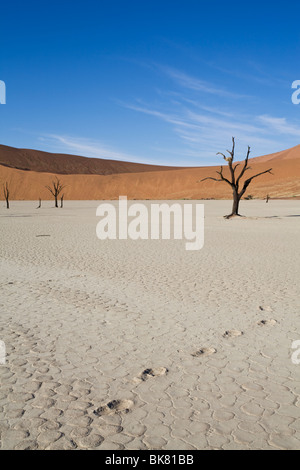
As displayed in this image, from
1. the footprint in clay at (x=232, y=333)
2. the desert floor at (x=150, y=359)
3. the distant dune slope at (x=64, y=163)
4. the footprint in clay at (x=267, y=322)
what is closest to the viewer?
the desert floor at (x=150, y=359)

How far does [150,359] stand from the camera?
488 centimetres

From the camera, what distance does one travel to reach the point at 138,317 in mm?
6598

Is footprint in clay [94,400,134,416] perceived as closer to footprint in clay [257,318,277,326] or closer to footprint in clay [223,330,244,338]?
footprint in clay [223,330,244,338]

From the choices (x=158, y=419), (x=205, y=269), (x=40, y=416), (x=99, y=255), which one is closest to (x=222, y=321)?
(x=158, y=419)

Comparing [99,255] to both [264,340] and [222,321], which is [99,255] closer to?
[222,321]

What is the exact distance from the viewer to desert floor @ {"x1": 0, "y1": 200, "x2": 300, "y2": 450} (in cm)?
344

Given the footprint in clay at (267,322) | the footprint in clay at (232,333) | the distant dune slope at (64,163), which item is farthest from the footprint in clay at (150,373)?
the distant dune slope at (64,163)

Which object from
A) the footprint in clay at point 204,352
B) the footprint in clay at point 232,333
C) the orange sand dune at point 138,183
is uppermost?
the orange sand dune at point 138,183

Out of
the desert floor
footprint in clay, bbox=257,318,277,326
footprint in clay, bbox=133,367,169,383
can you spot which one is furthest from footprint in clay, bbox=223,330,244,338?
footprint in clay, bbox=133,367,169,383

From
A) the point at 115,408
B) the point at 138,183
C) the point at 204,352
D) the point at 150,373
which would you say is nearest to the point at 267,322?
the point at 204,352

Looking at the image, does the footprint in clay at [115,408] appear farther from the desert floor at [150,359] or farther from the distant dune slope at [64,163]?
the distant dune slope at [64,163]

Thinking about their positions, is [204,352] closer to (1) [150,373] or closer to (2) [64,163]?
(1) [150,373]

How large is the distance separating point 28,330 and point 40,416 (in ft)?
8.03

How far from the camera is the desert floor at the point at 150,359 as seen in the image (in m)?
3.44
